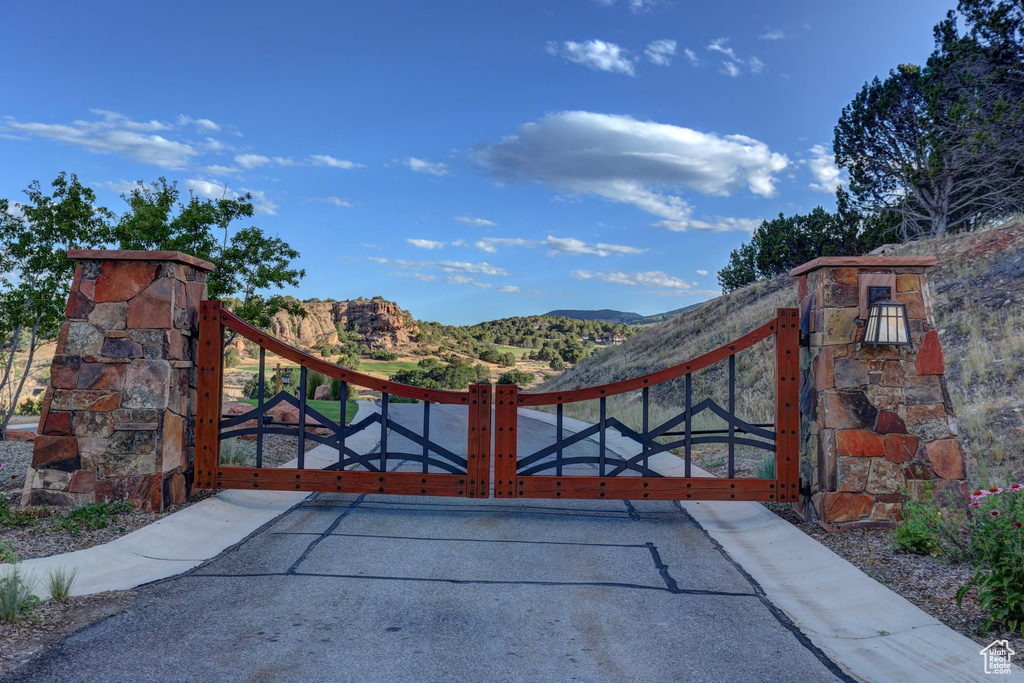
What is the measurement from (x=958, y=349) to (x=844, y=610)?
455 inches

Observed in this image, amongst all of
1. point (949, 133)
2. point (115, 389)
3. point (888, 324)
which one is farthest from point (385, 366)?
point (888, 324)

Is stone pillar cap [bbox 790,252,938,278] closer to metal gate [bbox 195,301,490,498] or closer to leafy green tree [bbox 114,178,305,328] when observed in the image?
metal gate [bbox 195,301,490,498]

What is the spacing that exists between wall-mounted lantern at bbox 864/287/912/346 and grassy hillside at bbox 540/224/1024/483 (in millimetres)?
2174

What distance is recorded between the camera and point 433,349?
80.9 metres

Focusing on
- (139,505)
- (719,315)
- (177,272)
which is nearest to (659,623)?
(139,505)

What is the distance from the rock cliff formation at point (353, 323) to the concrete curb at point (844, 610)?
70164 mm

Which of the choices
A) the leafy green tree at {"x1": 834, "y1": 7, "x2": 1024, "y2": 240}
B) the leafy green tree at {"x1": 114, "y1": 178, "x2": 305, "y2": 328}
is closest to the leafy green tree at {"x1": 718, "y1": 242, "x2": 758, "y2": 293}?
the leafy green tree at {"x1": 834, "y1": 7, "x2": 1024, "y2": 240}

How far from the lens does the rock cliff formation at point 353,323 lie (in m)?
77.0

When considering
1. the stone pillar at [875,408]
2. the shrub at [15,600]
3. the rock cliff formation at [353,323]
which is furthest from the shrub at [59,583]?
the rock cliff formation at [353,323]

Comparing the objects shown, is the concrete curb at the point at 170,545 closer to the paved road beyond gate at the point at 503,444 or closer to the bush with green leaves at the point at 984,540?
the paved road beyond gate at the point at 503,444

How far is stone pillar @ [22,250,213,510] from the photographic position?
280 inches

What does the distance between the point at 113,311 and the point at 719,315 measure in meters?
27.7

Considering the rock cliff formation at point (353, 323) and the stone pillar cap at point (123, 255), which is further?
the rock cliff formation at point (353, 323)

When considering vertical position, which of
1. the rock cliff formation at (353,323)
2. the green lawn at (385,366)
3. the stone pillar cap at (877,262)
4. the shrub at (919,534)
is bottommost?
the shrub at (919,534)
